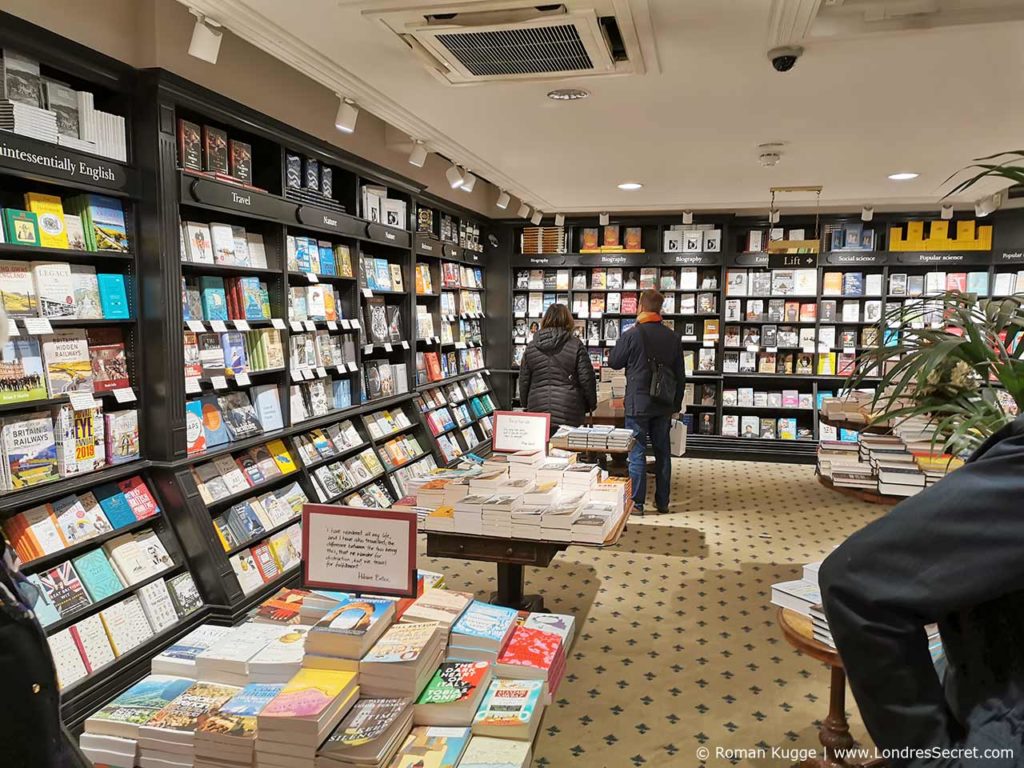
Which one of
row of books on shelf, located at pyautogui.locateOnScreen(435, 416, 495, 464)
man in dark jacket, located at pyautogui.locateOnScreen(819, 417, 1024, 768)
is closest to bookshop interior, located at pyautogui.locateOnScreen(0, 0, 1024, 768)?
man in dark jacket, located at pyautogui.locateOnScreen(819, 417, 1024, 768)

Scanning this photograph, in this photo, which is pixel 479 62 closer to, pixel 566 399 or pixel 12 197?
pixel 12 197

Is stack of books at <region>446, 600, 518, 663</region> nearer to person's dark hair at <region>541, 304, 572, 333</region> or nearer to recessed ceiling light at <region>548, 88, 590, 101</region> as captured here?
recessed ceiling light at <region>548, 88, 590, 101</region>

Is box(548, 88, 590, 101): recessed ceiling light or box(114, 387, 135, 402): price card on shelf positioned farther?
box(548, 88, 590, 101): recessed ceiling light

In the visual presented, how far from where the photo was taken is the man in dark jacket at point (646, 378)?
575 centimetres

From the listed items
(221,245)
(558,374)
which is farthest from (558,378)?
(221,245)

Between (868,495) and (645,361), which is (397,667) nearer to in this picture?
(868,495)

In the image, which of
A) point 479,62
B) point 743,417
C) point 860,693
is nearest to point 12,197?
point 479,62

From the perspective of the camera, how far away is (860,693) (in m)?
1.04

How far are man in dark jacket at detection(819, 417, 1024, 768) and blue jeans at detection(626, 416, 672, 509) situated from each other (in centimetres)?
479

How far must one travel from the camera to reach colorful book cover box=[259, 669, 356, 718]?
5.10 ft

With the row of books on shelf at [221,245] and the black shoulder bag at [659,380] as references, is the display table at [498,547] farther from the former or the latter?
the black shoulder bag at [659,380]

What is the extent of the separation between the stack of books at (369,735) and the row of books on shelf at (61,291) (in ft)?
7.25

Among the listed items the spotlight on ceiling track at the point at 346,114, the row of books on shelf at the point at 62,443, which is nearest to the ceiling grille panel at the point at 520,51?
the spotlight on ceiling track at the point at 346,114

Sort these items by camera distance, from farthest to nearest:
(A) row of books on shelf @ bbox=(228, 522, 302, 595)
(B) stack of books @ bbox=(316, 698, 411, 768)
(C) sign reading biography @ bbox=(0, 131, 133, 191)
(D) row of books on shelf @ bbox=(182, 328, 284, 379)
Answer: (A) row of books on shelf @ bbox=(228, 522, 302, 595)
(D) row of books on shelf @ bbox=(182, 328, 284, 379)
(C) sign reading biography @ bbox=(0, 131, 133, 191)
(B) stack of books @ bbox=(316, 698, 411, 768)
